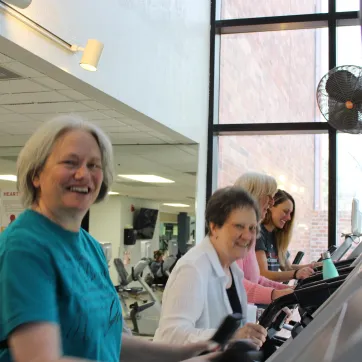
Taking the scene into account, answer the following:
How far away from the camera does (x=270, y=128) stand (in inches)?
224

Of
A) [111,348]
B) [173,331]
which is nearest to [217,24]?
[173,331]

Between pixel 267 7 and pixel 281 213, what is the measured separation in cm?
328

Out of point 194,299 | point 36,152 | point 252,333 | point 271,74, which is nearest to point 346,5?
point 271,74

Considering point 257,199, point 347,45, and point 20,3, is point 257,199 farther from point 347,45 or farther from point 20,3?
point 347,45

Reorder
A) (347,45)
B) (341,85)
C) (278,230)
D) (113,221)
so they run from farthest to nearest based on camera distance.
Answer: (113,221), (347,45), (341,85), (278,230)

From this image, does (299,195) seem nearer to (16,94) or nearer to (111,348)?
(16,94)

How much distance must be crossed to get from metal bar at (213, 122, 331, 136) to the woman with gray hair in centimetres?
450

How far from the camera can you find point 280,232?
3.39 m

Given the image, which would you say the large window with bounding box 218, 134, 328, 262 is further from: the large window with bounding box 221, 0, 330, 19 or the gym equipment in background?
the gym equipment in background

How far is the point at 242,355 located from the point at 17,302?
1.30 ft

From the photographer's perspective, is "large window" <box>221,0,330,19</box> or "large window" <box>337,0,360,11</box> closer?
"large window" <box>337,0,360,11</box>

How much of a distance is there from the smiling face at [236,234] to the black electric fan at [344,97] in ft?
7.19

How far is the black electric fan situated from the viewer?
3732 millimetres

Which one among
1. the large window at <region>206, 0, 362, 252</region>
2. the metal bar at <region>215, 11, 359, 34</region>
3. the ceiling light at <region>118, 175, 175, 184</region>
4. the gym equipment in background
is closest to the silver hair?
the gym equipment in background
